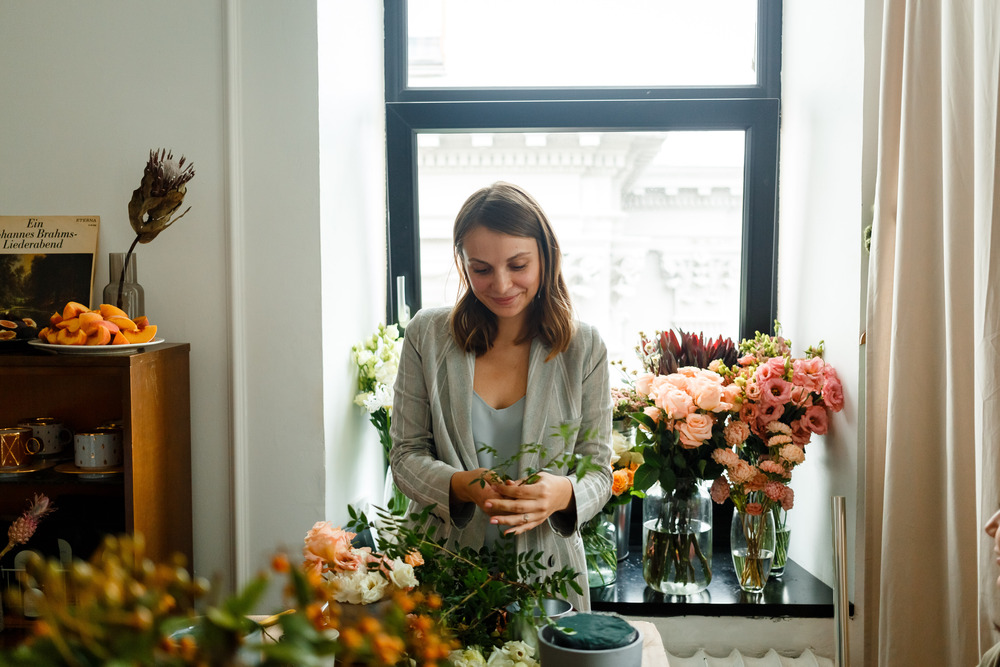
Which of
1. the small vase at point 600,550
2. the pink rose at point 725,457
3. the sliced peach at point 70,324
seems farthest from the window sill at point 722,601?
the sliced peach at point 70,324

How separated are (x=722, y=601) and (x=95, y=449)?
5.17 feet

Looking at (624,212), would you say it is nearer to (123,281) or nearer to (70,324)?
(123,281)

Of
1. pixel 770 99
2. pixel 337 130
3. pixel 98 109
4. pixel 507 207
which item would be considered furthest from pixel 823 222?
pixel 98 109

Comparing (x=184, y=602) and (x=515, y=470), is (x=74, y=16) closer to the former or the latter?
(x=515, y=470)

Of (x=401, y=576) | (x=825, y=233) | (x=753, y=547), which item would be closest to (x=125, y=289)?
(x=401, y=576)

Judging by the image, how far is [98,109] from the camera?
190 centimetres

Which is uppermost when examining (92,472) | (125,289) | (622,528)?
(125,289)

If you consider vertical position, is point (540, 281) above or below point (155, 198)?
below

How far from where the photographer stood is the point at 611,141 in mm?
2484

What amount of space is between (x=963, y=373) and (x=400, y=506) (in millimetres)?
1477

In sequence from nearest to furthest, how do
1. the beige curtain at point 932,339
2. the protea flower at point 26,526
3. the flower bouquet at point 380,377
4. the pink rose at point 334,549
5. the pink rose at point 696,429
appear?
1. the pink rose at point 334,549
2. the beige curtain at point 932,339
3. the protea flower at point 26,526
4. the pink rose at point 696,429
5. the flower bouquet at point 380,377

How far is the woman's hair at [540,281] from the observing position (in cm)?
160

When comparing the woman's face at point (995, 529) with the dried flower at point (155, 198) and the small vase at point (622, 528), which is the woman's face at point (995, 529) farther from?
the dried flower at point (155, 198)

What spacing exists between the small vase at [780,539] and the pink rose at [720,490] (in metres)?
0.16
